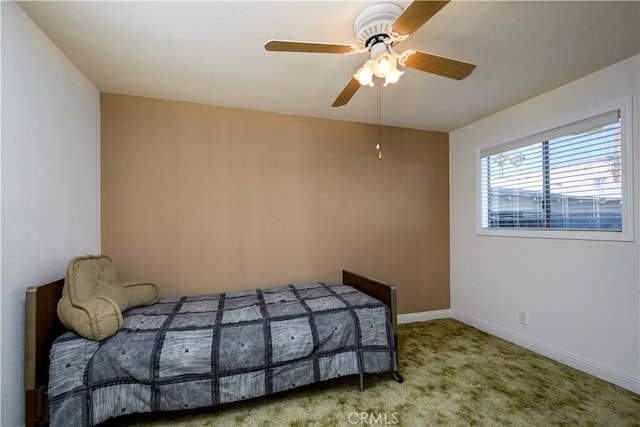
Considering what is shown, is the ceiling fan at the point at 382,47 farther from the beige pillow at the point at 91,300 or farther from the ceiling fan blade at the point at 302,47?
the beige pillow at the point at 91,300

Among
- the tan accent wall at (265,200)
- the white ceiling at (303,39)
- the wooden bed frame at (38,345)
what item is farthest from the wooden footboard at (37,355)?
the white ceiling at (303,39)

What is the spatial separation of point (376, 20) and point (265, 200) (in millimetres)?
1872

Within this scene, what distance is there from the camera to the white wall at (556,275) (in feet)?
6.62

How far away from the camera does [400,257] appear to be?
335cm

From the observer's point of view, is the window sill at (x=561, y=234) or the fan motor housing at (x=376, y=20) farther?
the window sill at (x=561, y=234)

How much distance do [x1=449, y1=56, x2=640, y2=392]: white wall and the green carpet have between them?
9.3 inches

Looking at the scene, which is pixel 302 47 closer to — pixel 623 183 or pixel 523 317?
pixel 623 183

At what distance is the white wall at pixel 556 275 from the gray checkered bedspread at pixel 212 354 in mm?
1564

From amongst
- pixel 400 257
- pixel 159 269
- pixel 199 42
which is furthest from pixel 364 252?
pixel 199 42

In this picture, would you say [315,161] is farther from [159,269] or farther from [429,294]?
[429,294]

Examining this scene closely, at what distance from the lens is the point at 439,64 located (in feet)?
5.06

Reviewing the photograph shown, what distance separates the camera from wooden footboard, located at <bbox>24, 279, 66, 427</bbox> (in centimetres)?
148

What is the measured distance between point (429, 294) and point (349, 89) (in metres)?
2.69

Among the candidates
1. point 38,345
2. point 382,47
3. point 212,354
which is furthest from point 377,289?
point 38,345
